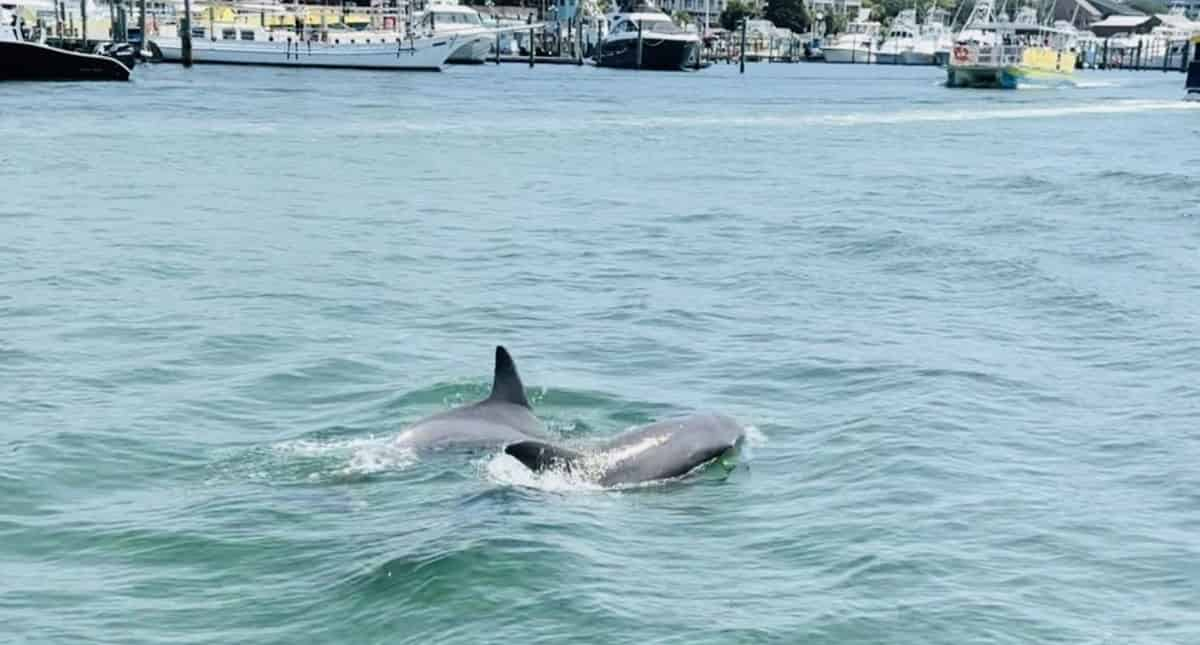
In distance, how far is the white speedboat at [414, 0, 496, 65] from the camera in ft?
407

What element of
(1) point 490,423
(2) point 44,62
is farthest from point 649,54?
(1) point 490,423

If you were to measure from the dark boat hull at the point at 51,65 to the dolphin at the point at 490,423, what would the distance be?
67.8 metres

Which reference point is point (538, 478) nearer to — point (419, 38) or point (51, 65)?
point (51, 65)

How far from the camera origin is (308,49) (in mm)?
108688

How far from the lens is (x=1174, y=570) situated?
37.8 feet

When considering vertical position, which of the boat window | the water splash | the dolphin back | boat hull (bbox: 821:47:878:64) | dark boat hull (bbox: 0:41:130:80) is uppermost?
the dolphin back

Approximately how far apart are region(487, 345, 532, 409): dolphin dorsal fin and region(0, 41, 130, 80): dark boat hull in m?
67.8

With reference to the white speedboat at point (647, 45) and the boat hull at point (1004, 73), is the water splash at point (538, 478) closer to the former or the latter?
the boat hull at point (1004, 73)

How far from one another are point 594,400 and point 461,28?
386 ft

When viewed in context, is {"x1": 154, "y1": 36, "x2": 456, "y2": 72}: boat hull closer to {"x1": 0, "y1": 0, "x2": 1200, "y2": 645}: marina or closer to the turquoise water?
{"x1": 0, "y1": 0, "x2": 1200, "y2": 645}: marina

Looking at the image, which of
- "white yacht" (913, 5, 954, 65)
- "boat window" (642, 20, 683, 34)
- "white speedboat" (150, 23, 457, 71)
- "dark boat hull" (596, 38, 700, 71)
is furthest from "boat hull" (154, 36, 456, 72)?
"white yacht" (913, 5, 954, 65)

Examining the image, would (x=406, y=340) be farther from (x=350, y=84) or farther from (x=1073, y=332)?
(x=350, y=84)

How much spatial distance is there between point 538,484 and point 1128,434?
20.1 ft

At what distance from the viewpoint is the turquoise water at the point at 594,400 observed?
1073 cm
